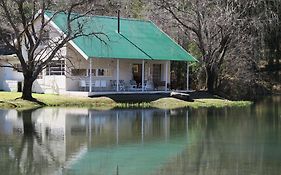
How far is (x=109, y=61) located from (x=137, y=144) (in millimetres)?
24056

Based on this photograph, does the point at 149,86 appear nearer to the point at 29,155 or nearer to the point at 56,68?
the point at 56,68

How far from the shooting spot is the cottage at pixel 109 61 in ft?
127

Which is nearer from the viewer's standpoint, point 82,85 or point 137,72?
point 82,85

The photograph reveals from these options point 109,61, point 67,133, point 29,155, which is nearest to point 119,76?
point 109,61


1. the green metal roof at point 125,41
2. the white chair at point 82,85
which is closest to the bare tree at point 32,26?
the green metal roof at point 125,41

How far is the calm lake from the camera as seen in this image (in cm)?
1337

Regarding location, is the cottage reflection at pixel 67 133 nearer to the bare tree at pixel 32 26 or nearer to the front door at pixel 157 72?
the bare tree at pixel 32 26

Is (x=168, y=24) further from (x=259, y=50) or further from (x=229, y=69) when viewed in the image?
(x=259, y=50)

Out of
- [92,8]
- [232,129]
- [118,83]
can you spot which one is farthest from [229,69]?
[232,129]

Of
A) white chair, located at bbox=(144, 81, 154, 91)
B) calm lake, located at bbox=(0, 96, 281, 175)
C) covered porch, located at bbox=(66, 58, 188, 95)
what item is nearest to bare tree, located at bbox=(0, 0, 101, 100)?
covered porch, located at bbox=(66, 58, 188, 95)

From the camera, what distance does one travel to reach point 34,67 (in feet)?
113

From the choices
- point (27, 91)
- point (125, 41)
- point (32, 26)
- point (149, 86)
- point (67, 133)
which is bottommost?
point (67, 133)

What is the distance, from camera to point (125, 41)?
41.5 metres

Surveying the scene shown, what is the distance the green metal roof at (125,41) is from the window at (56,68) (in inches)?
105
